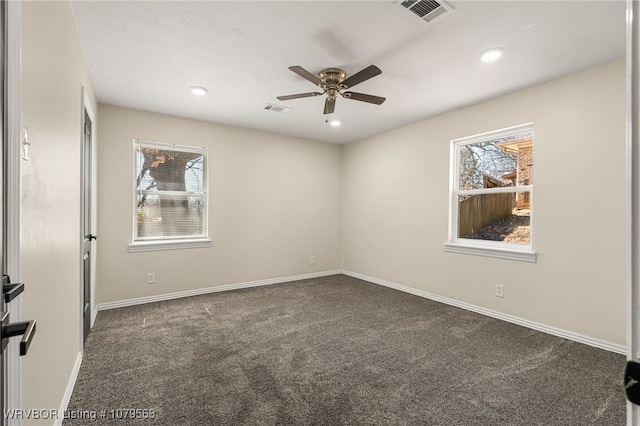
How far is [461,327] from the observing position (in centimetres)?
312

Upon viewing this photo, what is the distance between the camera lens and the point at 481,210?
375cm

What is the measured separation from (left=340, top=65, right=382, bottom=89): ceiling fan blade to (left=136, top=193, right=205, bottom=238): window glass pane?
278 cm

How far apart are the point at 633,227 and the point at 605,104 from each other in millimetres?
3108

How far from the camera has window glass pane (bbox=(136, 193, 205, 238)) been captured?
3.97 metres

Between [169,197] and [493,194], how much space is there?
4223mm

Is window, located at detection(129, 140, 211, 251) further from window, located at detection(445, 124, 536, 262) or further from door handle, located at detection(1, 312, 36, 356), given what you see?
window, located at detection(445, 124, 536, 262)

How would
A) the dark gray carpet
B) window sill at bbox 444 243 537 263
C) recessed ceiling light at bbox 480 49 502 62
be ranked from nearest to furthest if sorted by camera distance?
the dark gray carpet, recessed ceiling light at bbox 480 49 502 62, window sill at bbox 444 243 537 263

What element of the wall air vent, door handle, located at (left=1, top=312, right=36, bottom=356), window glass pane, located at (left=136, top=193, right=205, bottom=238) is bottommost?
door handle, located at (left=1, top=312, right=36, bottom=356)

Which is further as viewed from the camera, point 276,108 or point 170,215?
point 170,215

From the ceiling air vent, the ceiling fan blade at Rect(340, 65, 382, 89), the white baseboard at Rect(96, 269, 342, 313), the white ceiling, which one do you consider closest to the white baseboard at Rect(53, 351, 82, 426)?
the white baseboard at Rect(96, 269, 342, 313)

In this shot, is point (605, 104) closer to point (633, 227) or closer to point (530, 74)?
point (530, 74)

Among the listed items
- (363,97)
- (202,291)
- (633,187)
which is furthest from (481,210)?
(202,291)

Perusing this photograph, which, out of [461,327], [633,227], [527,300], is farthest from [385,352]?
[633,227]

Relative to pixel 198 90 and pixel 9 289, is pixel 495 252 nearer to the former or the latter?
pixel 198 90
